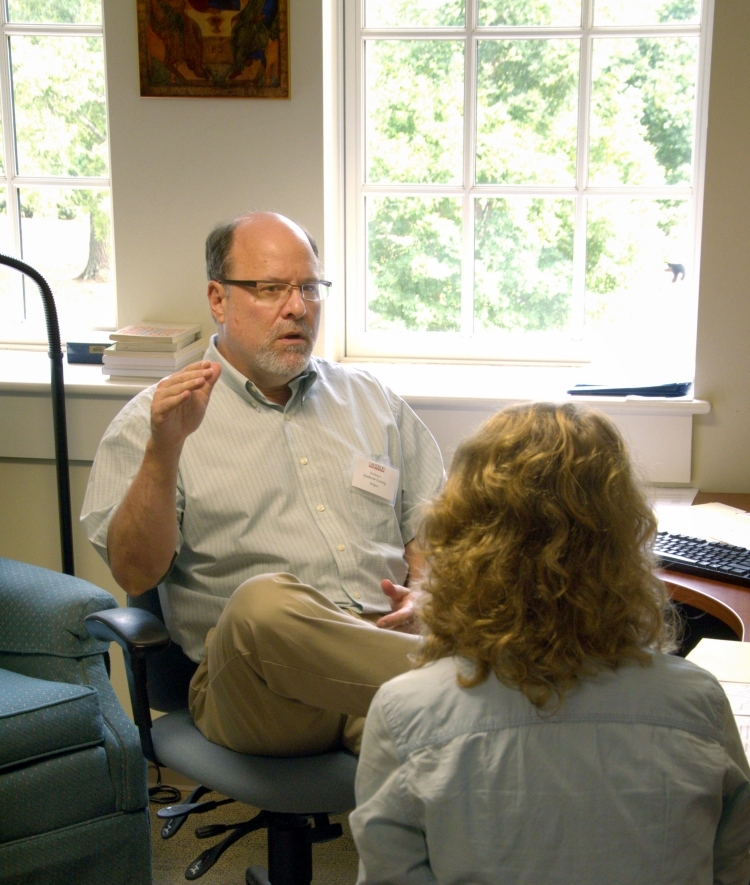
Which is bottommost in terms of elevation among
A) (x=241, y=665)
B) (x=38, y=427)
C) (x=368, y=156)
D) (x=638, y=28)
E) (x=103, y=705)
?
(x=103, y=705)

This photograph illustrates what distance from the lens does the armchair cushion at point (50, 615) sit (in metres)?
2.25

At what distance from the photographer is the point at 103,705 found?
87.6 inches

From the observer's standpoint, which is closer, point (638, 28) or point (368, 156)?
point (638, 28)

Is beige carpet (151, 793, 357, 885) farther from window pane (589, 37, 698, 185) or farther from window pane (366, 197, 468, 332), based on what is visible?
window pane (589, 37, 698, 185)

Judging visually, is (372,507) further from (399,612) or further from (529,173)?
(529,173)

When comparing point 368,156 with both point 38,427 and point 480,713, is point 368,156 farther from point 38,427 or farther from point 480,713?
point 480,713

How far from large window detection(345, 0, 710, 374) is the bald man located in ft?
2.68

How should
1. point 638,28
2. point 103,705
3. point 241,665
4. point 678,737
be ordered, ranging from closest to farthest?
Result: point 678,737, point 241,665, point 103,705, point 638,28

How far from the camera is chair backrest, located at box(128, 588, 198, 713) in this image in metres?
2.01

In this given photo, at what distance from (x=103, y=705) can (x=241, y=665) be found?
0.74 metres

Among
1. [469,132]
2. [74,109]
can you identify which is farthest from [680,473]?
[74,109]

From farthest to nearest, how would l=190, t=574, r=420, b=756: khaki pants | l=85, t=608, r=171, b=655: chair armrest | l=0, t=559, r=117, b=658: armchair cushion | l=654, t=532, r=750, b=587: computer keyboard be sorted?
1. l=0, t=559, r=117, b=658: armchair cushion
2. l=654, t=532, r=750, b=587: computer keyboard
3. l=85, t=608, r=171, b=655: chair armrest
4. l=190, t=574, r=420, b=756: khaki pants

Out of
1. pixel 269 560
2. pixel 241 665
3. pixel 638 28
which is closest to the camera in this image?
pixel 241 665

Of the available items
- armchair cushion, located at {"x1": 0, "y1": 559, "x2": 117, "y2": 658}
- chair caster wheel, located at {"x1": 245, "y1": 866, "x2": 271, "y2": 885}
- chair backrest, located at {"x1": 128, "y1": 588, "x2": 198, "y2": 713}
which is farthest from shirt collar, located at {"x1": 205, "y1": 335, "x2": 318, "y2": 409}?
chair caster wheel, located at {"x1": 245, "y1": 866, "x2": 271, "y2": 885}
